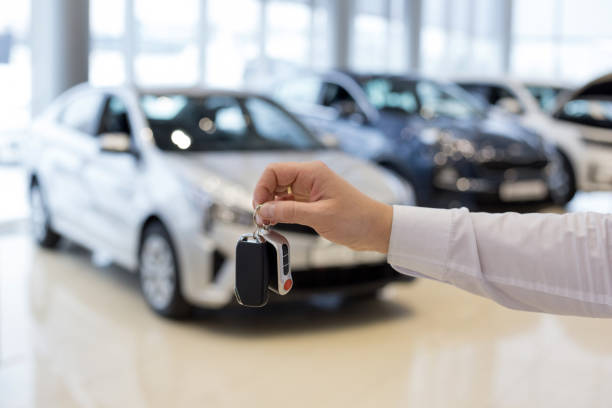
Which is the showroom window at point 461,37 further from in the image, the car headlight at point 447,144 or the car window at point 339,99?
the car headlight at point 447,144

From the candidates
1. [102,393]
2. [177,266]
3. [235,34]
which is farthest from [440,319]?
[235,34]

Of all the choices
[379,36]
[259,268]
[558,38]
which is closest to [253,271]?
[259,268]

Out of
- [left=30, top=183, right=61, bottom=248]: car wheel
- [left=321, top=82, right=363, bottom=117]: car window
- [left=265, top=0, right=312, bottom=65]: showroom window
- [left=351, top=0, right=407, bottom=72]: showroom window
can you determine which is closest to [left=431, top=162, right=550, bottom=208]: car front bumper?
[left=321, top=82, right=363, bottom=117]: car window

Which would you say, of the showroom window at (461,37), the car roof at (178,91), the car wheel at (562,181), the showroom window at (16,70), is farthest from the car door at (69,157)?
the showroom window at (461,37)

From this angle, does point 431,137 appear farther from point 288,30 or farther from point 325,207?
point 288,30

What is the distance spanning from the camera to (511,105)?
26.5ft

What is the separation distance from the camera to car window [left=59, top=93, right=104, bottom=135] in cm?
501

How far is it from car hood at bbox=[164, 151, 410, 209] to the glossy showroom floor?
2.31 ft

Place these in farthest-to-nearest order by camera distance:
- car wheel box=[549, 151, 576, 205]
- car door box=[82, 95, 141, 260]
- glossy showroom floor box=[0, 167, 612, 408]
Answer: car wheel box=[549, 151, 576, 205] → car door box=[82, 95, 141, 260] → glossy showroom floor box=[0, 167, 612, 408]

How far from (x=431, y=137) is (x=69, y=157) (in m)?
2.83

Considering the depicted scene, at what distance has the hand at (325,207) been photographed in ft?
4.65

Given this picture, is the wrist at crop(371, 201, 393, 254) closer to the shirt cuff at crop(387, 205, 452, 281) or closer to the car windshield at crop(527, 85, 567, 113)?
the shirt cuff at crop(387, 205, 452, 281)

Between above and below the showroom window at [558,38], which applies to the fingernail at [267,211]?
below

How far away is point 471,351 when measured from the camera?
12.7 feet
